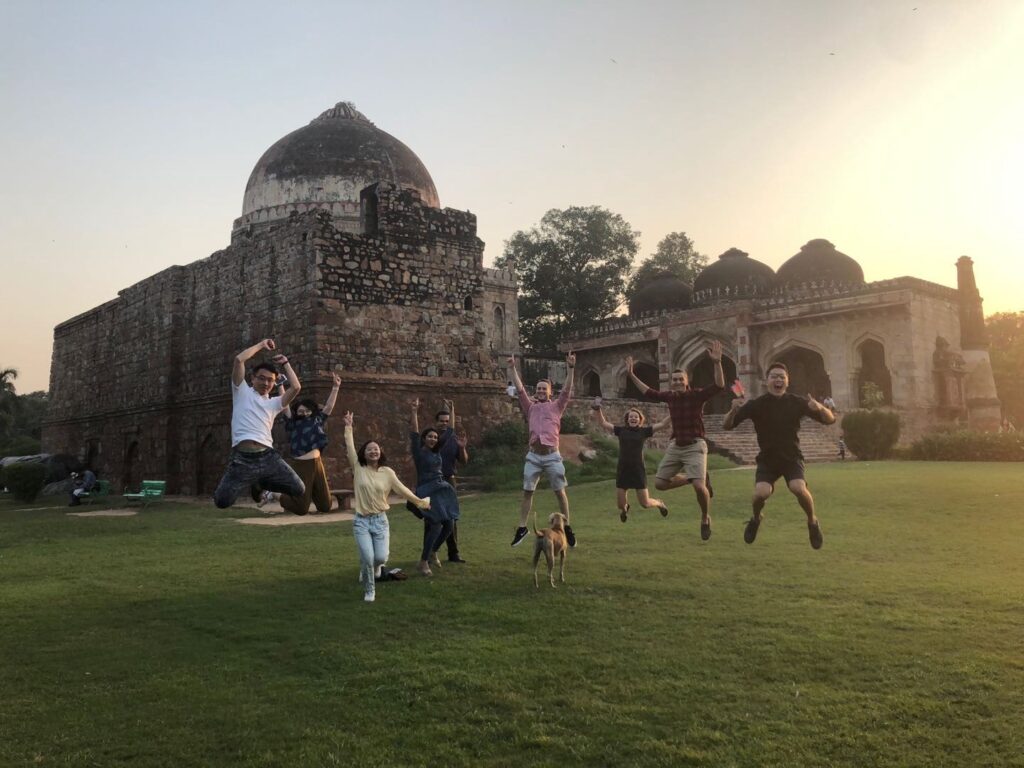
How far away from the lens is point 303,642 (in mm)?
6484

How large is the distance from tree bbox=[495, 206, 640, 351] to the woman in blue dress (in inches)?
1507

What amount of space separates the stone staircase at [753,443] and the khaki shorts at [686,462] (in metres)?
16.5

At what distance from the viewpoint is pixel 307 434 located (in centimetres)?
684

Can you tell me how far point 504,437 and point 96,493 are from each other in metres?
11.1

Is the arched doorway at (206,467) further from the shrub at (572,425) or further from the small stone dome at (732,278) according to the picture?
the small stone dome at (732,278)

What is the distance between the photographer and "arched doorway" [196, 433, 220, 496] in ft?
64.4

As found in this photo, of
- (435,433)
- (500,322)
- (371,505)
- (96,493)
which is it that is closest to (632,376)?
(435,433)

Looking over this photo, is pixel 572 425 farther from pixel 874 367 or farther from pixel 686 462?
pixel 874 367

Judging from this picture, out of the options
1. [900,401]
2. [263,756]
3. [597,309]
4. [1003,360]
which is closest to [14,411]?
[597,309]

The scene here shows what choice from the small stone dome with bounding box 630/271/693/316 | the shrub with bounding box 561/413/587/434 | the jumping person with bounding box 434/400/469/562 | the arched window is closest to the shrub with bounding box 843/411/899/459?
the shrub with bounding box 561/413/587/434

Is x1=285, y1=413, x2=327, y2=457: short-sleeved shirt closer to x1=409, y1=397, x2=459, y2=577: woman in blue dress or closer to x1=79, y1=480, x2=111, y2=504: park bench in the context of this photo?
x1=409, y1=397, x2=459, y2=577: woman in blue dress

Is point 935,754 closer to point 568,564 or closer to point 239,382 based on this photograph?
point 568,564

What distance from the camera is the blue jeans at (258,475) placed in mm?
6234

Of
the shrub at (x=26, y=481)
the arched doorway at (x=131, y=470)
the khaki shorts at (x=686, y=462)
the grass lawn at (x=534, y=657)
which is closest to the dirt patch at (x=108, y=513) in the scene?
the arched doorway at (x=131, y=470)
